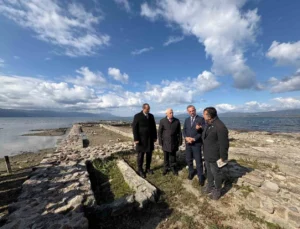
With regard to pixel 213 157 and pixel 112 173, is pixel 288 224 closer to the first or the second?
pixel 213 157

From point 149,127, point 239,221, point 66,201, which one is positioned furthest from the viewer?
point 149,127

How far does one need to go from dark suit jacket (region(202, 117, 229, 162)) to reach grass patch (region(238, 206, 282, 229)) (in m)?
1.45

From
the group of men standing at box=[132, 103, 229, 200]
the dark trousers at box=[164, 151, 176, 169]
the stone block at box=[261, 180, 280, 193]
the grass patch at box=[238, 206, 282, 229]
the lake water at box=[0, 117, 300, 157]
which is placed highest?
the group of men standing at box=[132, 103, 229, 200]

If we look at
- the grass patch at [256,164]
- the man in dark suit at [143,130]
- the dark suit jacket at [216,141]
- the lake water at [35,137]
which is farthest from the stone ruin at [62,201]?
the lake water at [35,137]

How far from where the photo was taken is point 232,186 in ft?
17.2

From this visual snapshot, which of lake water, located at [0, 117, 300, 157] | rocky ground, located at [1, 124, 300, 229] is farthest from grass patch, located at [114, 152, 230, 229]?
lake water, located at [0, 117, 300, 157]

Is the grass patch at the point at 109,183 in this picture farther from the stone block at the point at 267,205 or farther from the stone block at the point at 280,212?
the stone block at the point at 280,212

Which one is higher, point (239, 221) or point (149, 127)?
point (149, 127)

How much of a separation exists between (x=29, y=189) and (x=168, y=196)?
4528 millimetres

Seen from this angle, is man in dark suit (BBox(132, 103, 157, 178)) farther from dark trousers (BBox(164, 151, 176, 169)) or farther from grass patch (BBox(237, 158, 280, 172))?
→ grass patch (BBox(237, 158, 280, 172))

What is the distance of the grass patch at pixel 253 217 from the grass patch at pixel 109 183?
3350 mm

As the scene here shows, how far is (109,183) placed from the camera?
6648 mm

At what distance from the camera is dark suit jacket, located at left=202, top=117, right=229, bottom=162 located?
14.3 feet

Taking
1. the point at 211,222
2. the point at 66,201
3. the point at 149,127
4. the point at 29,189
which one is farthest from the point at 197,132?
the point at 29,189
